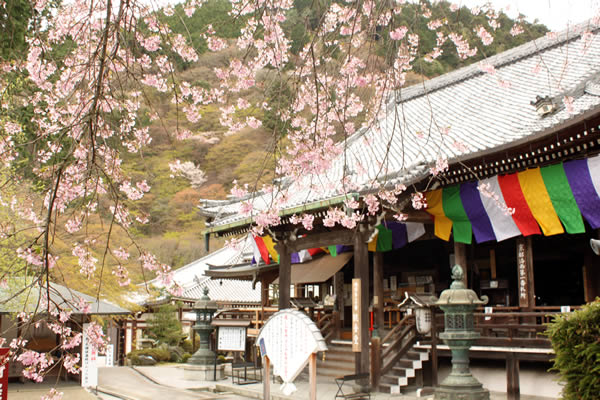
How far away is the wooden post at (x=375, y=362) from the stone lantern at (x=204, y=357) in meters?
5.12

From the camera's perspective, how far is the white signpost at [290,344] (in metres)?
7.47

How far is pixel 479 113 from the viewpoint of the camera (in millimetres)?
12023

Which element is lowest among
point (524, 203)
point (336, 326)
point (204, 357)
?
point (204, 357)

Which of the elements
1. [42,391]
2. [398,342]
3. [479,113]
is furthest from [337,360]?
[42,391]

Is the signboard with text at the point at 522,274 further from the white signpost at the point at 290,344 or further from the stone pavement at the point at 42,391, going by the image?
the stone pavement at the point at 42,391

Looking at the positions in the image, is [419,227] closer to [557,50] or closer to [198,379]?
[557,50]

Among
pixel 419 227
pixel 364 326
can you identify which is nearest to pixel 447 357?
pixel 364 326

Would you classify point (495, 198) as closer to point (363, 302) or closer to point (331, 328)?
point (363, 302)

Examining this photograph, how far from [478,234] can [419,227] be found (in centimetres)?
175

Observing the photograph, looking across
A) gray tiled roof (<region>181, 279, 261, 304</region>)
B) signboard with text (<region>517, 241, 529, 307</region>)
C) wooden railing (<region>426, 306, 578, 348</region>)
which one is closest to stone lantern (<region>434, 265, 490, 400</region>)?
wooden railing (<region>426, 306, 578, 348</region>)

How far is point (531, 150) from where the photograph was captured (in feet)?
28.1

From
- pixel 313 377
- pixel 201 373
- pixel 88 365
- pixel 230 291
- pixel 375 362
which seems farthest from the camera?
pixel 230 291

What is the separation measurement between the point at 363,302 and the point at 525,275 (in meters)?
2.88

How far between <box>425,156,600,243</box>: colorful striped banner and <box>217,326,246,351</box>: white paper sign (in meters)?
5.98
